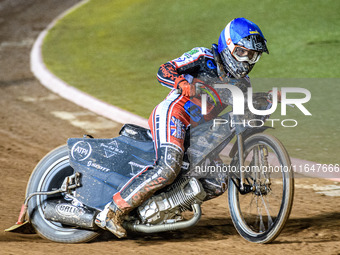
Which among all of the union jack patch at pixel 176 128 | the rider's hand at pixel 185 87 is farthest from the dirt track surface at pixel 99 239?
the rider's hand at pixel 185 87

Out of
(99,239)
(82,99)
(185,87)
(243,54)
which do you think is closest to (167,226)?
(99,239)

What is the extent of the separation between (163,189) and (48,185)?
1113 mm

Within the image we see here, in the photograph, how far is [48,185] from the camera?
5.17m

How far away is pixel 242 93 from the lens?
470cm

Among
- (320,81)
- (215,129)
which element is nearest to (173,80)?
(215,129)

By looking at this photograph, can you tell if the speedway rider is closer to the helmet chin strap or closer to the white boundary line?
the helmet chin strap

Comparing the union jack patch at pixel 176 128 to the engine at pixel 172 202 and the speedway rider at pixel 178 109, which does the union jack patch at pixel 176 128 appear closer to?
the speedway rider at pixel 178 109

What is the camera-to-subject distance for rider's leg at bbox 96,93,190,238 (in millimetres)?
4695

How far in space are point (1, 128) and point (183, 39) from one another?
680cm

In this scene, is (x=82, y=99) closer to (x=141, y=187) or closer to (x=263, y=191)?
(x=141, y=187)

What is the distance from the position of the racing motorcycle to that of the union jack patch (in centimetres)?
12

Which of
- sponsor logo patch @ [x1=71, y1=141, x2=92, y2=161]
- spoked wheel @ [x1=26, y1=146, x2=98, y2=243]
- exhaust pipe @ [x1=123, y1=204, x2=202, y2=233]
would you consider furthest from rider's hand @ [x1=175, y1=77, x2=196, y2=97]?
spoked wheel @ [x1=26, y1=146, x2=98, y2=243]

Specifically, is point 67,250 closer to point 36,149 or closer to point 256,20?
point 36,149

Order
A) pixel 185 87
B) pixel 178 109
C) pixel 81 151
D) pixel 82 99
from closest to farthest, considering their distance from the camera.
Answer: pixel 185 87
pixel 178 109
pixel 81 151
pixel 82 99
